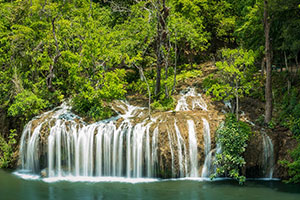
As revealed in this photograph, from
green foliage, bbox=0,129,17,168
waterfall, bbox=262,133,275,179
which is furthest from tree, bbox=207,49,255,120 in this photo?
green foliage, bbox=0,129,17,168

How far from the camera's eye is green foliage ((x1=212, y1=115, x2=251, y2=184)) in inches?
605

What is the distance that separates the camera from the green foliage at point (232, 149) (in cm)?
1537

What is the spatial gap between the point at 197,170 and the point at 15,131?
34.8ft

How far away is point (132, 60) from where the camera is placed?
20219 millimetres

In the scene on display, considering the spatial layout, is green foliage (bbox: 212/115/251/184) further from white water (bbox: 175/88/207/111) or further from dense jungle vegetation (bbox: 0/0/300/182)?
white water (bbox: 175/88/207/111)

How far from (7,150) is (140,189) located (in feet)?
27.9

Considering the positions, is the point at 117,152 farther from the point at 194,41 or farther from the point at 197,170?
the point at 194,41

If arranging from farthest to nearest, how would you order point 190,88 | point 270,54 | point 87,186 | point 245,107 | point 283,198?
1. point 190,88
2. point 245,107
3. point 270,54
4. point 87,186
5. point 283,198

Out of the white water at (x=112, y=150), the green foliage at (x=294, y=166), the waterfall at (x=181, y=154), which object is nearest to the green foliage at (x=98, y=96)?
the white water at (x=112, y=150)

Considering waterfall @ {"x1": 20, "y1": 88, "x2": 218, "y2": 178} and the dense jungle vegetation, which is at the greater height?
the dense jungle vegetation

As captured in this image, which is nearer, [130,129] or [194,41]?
[130,129]

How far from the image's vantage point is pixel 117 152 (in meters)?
16.7

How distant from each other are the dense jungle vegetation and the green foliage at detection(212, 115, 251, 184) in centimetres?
7

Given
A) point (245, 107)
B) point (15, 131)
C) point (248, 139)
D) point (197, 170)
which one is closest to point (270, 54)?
point (245, 107)
